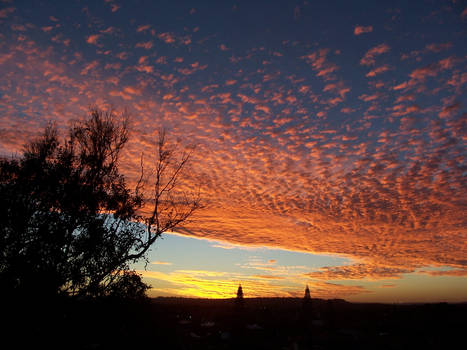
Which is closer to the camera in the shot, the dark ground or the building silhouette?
the dark ground

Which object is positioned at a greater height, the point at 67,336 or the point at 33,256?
the point at 33,256

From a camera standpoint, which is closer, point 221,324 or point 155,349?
point 155,349

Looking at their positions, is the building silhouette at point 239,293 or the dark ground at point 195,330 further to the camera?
the building silhouette at point 239,293

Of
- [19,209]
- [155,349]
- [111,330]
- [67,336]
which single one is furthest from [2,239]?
[155,349]

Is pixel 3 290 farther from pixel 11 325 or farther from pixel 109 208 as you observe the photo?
pixel 109 208

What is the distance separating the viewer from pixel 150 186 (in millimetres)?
26688

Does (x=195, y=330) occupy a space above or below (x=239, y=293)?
below

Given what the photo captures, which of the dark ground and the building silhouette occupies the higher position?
the building silhouette

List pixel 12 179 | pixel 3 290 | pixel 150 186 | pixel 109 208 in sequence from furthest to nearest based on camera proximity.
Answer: pixel 150 186 < pixel 109 208 < pixel 12 179 < pixel 3 290

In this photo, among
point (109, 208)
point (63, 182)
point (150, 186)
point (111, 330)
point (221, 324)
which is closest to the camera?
point (63, 182)

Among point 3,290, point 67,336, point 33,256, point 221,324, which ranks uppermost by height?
point 33,256

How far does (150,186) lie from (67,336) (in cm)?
1496

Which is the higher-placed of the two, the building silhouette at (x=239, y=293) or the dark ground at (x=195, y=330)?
the building silhouette at (x=239, y=293)

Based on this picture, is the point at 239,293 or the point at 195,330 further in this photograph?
the point at 239,293
